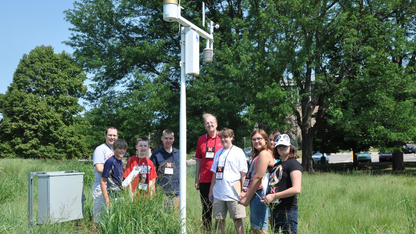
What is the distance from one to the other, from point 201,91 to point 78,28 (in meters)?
9.63

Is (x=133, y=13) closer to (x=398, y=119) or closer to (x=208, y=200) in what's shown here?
(x=398, y=119)

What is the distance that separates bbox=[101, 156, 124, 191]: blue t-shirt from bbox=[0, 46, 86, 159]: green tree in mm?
32630

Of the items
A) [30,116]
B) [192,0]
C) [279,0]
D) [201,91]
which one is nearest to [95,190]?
[201,91]

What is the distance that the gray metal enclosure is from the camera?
15.1 feet

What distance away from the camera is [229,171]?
15.2ft

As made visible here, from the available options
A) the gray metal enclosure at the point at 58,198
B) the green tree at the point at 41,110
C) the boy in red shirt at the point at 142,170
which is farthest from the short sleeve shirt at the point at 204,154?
the green tree at the point at 41,110

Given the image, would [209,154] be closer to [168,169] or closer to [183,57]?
[168,169]

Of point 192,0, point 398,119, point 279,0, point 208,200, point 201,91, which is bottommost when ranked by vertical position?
point 208,200

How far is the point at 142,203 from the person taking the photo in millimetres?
4000

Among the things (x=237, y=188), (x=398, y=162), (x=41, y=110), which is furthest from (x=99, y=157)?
(x=41, y=110)

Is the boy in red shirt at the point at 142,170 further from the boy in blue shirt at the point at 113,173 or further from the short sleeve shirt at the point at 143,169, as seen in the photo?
the boy in blue shirt at the point at 113,173

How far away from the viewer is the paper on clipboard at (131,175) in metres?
4.41

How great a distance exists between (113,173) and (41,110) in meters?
36.8

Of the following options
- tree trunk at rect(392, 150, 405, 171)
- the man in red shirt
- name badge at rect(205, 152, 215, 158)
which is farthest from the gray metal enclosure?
tree trunk at rect(392, 150, 405, 171)
